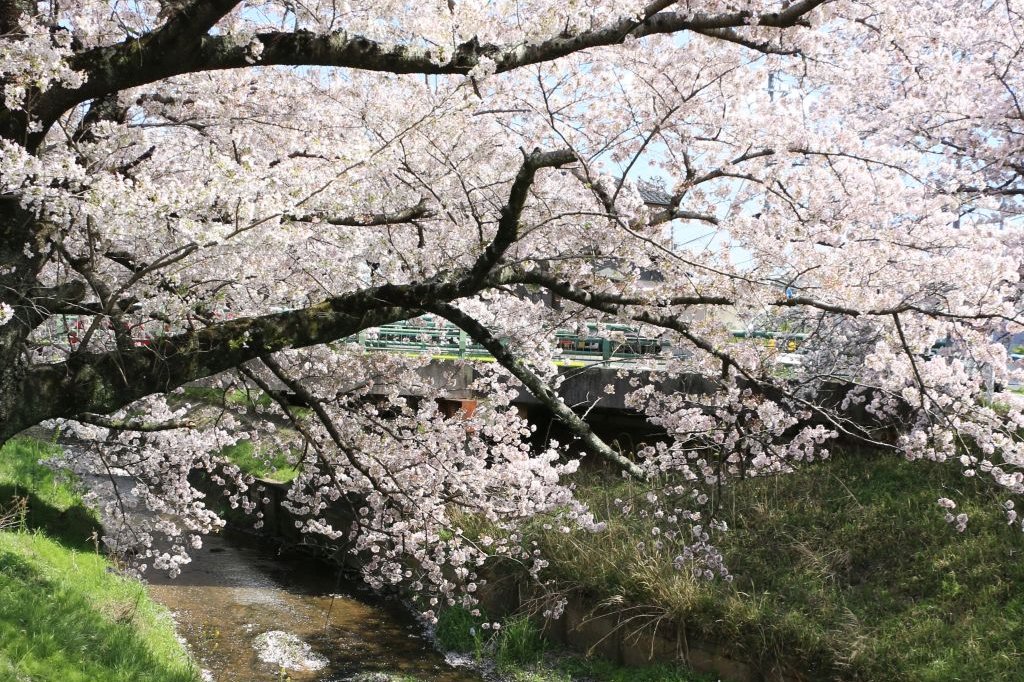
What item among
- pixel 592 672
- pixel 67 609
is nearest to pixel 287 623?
pixel 67 609

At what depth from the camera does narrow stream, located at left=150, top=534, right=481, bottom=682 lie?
10094 millimetres

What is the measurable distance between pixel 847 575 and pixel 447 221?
618cm

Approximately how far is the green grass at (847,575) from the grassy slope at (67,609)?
495 centimetres

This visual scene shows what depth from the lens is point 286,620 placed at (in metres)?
11.8

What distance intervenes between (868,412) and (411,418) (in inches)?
256

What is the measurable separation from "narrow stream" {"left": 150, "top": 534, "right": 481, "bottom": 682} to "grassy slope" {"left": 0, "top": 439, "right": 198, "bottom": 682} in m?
0.78

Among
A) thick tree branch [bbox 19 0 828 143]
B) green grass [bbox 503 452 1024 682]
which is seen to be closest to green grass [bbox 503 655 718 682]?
green grass [bbox 503 452 1024 682]

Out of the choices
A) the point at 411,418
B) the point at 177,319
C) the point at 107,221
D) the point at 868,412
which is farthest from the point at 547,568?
the point at 107,221

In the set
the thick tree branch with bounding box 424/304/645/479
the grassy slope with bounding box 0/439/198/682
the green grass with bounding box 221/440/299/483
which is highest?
the thick tree branch with bounding box 424/304/645/479

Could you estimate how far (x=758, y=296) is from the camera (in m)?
5.30

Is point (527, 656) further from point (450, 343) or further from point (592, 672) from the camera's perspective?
point (450, 343)

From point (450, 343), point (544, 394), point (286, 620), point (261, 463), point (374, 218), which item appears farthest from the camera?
point (261, 463)

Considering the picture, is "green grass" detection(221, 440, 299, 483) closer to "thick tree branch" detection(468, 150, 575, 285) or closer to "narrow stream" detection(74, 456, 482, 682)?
"narrow stream" detection(74, 456, 482, 682)

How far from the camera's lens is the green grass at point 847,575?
8078 millimetres
